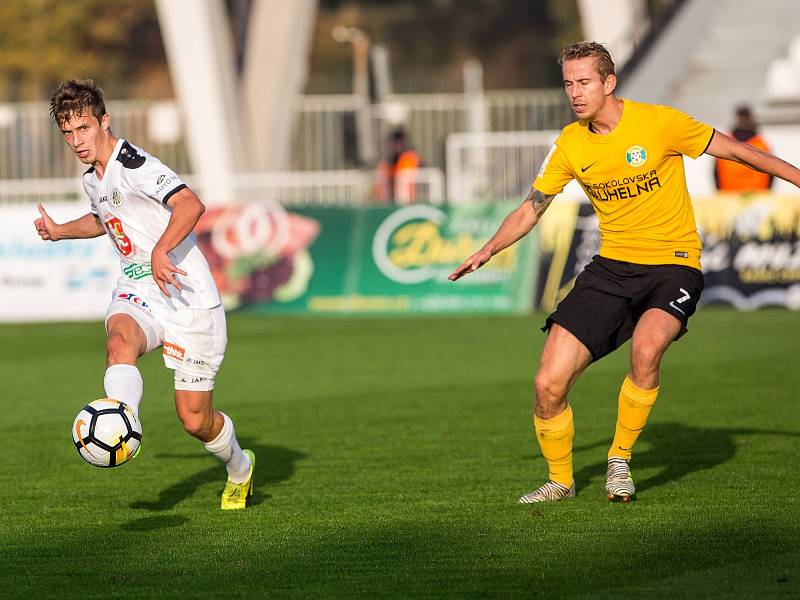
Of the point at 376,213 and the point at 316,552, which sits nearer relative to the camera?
the point at 316,552

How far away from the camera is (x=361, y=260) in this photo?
20.4 metres

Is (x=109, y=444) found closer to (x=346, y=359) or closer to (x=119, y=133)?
(x=346, y=359)

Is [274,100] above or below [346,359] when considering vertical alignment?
above

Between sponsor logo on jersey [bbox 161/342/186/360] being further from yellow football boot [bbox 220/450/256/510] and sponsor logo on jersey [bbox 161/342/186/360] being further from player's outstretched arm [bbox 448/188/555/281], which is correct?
player's outstretched arm [bbox 448/188/555/281]

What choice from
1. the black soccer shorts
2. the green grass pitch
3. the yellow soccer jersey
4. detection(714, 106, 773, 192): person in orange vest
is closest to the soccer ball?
the green grass pitch

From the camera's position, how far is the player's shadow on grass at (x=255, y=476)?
7.63 metres

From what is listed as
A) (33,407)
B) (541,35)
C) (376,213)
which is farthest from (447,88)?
(541,35)

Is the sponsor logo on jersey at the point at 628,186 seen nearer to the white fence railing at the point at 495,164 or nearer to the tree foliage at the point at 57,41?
the white fence railing at the point at 495,164

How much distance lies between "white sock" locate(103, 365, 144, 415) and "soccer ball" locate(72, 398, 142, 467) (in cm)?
14

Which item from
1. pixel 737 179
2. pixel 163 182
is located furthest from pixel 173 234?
pixel 737 179

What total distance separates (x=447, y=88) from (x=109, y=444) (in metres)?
27.9

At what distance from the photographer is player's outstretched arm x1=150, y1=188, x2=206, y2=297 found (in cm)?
669

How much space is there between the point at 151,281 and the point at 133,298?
0.42 ft

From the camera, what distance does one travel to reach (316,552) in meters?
6.27
